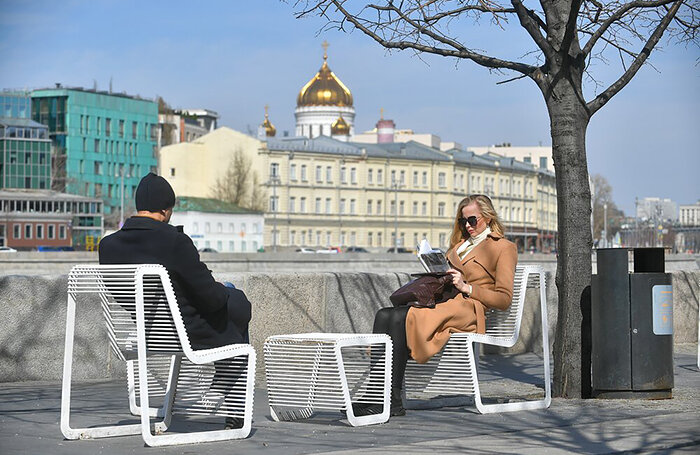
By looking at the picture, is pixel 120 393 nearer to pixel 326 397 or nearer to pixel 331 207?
pixel 326 397

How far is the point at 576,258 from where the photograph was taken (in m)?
8.98

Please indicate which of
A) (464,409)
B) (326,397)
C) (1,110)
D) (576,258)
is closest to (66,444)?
(326,397)

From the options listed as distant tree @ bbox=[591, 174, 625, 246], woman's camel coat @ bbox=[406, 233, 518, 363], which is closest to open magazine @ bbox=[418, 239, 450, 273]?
woman's camel coat @ bbox=[406, 233, 518, 363]

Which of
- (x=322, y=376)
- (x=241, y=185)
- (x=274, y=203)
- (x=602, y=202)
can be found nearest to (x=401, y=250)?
(x=274, y=203)

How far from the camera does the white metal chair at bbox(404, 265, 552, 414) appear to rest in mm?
7824

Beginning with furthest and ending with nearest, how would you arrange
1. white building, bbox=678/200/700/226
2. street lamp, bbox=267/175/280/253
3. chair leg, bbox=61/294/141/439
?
street lamp, bbox=267/175/280/253
white building, bbox=678/200/700/226
chair leg, bbox=61/294/141/439

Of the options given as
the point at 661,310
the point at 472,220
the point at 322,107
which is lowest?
the point at 661,310

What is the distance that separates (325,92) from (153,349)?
508 feet

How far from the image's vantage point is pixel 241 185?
122812 millimetres

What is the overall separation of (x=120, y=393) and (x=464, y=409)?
90.8 inches

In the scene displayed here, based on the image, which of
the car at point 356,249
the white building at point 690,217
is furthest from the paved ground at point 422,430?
the car at point 356,249

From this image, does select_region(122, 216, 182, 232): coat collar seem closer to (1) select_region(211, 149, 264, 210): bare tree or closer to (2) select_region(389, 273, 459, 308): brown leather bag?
(2) select_region(389, 273, 459, 308): brown leather bag

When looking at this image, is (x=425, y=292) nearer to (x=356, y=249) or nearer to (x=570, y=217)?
(x=570, y=217)

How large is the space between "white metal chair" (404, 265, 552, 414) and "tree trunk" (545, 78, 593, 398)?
0.57m
